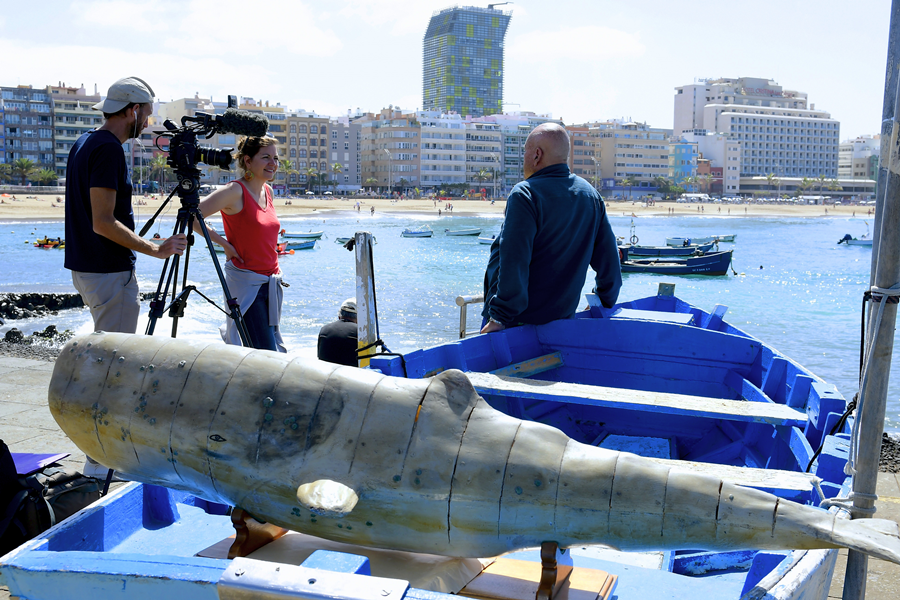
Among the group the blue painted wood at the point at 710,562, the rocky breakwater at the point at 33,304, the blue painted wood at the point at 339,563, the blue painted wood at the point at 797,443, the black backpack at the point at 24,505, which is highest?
the blue painted wood at the point at 339,563

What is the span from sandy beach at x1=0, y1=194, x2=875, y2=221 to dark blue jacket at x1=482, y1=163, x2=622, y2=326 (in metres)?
66.4

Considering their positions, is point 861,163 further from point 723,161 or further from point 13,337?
point 13,337

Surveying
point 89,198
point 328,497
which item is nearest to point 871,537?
point 328,497

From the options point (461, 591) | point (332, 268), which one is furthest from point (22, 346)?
point (332, 268)

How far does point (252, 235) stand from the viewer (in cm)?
493

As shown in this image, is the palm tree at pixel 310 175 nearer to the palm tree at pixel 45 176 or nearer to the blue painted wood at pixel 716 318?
the palm tree at pixel 45 176

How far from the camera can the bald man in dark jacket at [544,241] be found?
470 cm

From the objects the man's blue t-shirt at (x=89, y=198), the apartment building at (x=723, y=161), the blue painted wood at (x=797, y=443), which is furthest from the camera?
the apartment building at (x=723, y=161)

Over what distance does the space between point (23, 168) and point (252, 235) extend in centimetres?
12410

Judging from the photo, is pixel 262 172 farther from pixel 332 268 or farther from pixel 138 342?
pixel 332 268

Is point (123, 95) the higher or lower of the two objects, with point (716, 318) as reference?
higher

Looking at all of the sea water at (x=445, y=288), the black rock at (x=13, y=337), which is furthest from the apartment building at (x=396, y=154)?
the black rock at (x=13, y=337)

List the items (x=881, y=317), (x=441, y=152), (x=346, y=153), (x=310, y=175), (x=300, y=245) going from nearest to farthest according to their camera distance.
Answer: (x=881, y=317)
(x=300, y=245)
(x=310, y=175)
(x=441, y=152)
(x=346, y=153)

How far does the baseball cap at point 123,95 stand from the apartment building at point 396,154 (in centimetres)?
13118
